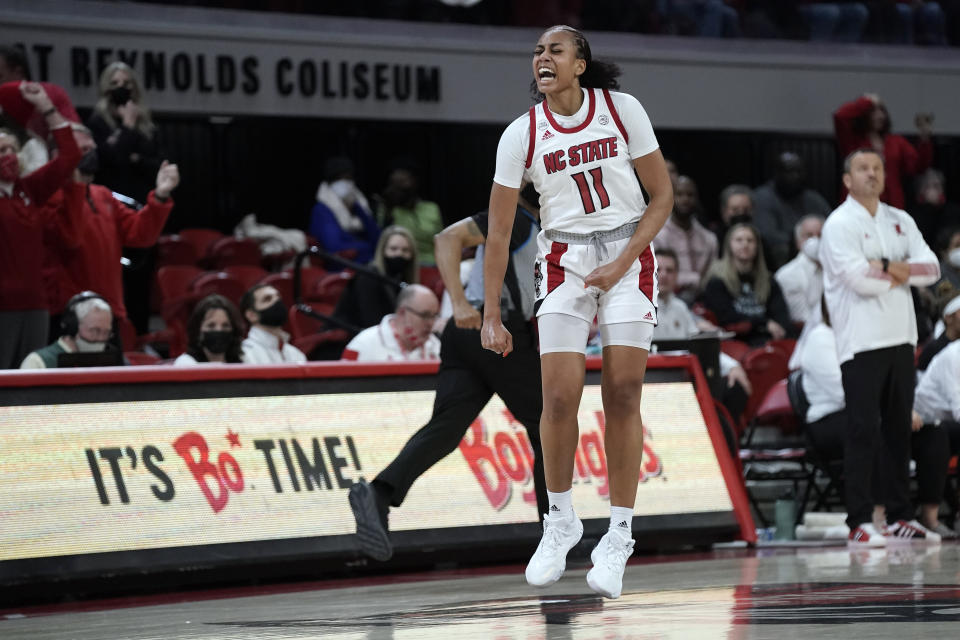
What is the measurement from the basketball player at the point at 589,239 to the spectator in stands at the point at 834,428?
3950mm

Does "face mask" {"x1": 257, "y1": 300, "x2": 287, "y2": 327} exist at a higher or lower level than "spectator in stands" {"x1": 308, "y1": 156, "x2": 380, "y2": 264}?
lower

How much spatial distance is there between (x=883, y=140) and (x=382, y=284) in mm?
6658

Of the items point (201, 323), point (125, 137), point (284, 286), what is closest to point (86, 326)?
point (201, 323)

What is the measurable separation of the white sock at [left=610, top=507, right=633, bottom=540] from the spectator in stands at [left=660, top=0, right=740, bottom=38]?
12.0m

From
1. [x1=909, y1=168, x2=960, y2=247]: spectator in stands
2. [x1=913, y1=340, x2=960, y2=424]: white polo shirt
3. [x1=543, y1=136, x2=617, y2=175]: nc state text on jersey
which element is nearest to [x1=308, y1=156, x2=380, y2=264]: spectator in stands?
[x1=913, y1=340, x2=960, y2=424]: white polo shirt

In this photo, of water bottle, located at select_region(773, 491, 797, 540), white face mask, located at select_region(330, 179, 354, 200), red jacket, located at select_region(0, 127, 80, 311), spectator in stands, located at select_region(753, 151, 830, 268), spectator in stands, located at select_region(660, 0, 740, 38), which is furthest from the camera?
spectator in stands, located at select_region(660, 0, 740, 38)

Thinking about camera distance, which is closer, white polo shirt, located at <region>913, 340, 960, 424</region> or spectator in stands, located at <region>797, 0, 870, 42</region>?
white polo shirt, located at <region>913, 340, 960, 424</region>

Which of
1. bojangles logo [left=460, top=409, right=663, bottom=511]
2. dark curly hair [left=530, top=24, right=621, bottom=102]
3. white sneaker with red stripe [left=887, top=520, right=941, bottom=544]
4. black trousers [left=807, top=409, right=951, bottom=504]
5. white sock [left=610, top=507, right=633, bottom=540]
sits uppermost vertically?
dark curly hair [left=530, top=24, right=621, bottom=102]

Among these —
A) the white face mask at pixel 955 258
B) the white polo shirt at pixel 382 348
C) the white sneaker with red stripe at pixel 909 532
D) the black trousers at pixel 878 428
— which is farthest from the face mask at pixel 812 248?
the white polo shirt at pixel 382 348

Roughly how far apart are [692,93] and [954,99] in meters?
3.51

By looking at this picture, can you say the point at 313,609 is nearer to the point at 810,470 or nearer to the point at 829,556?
the point at 829,556

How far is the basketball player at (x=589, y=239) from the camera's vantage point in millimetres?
5160

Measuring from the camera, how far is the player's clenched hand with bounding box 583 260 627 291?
5.05 m

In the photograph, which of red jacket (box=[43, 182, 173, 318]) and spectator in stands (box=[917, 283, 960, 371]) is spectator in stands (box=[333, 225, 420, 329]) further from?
spectator in stands (box=[917, 283, 960, 371])
